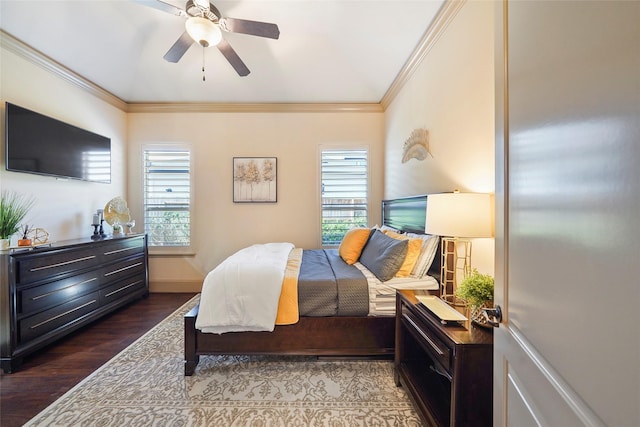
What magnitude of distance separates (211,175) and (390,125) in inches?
109

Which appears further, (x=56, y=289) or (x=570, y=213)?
(x=56, y=289)

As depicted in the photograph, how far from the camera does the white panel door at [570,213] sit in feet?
1.33

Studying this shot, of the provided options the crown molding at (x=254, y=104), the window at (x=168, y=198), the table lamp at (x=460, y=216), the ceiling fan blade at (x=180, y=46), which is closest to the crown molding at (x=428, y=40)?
the crown molding at (x=254, y=104)

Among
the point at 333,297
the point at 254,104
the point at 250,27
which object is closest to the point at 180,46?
the point at 250,27

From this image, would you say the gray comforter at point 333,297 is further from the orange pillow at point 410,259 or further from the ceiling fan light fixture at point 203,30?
the ceiling fan light fixture at point 203,30

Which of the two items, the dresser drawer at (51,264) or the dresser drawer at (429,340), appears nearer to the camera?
the dresser drawer at (429,340)

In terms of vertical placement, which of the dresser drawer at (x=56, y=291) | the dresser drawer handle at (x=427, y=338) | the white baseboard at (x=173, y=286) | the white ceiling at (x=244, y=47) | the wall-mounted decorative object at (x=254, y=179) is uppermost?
the white ceiling at (x=244, y=47)

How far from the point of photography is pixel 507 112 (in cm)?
78

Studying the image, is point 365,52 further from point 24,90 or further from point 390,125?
point 24,90

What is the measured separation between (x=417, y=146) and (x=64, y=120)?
401cm

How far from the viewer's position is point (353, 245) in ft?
8.61

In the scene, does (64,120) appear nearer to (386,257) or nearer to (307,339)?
(307,339)

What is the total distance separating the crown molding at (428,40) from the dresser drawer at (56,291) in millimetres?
4074

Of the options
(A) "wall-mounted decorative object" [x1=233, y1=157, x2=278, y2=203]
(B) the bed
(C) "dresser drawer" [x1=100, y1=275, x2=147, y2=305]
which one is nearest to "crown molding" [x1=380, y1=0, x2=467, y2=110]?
(A) "wall-mounted decorative object" [x1=233, y1=157, x2=278, y2=203]
